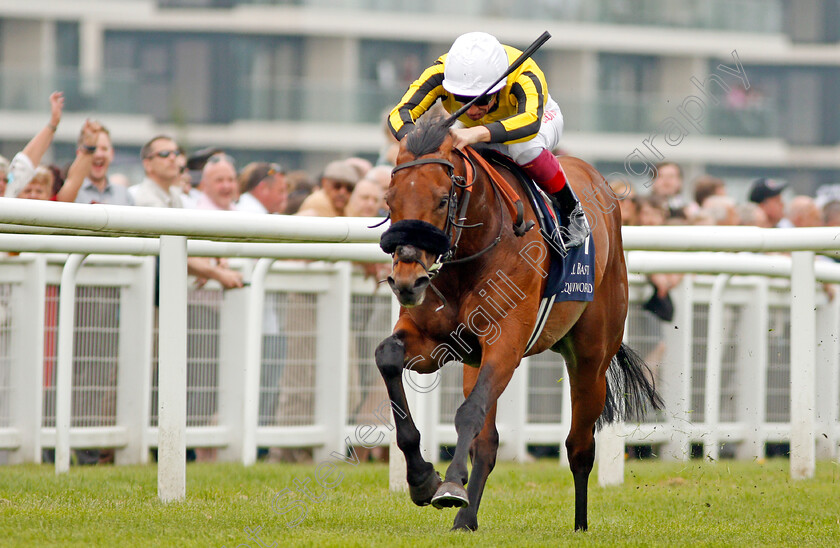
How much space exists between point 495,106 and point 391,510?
1.85 m

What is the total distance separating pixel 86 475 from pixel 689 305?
166 inches

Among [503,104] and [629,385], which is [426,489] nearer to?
[503,104]

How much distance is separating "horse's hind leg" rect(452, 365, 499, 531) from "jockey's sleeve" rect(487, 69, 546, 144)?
997 millimetres

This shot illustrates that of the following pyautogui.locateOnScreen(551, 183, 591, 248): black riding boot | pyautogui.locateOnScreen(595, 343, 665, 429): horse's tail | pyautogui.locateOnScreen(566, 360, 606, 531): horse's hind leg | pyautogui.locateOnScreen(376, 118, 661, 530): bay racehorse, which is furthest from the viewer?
pyautogui.locateOnScreen(595, 343, 665, 429): horse's tail

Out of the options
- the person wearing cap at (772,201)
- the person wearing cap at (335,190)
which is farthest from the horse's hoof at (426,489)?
the person wearing cap at (772,201)

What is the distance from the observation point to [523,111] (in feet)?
16.9

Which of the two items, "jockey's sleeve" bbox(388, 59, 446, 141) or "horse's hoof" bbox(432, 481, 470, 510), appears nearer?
"horse's hoof" bbox(432, 481, 470, 510)

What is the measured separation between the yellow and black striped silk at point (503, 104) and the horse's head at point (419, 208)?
23 cm

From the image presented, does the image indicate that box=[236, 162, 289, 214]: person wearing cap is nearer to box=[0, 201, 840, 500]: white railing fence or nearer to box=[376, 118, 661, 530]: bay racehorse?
box=[0, 201, 840, 500]: white railing fence

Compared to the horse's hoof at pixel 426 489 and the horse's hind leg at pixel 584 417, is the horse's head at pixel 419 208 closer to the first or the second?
the horse's hoof at pixel 426 489

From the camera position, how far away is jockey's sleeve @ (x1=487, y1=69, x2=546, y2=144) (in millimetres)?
4984

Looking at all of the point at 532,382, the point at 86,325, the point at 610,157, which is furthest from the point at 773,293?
the point at 610,157

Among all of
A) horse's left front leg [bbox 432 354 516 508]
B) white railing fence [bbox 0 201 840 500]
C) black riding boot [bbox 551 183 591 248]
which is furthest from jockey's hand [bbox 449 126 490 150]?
white railing fence [bbox 0 201 840 500]

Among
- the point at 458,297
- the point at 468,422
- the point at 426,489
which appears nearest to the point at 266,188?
the point at 458,297
